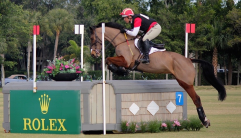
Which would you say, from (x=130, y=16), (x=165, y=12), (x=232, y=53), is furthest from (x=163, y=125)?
(x=232, y=53)

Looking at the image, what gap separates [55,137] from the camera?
335 inches

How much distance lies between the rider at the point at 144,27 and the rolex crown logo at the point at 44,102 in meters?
2.11

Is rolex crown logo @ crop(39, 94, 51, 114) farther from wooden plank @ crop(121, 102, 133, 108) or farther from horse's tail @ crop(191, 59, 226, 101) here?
horse's tail @ crop(191, 59, 226, 101)

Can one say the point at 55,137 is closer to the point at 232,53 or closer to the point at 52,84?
the point at 52,84

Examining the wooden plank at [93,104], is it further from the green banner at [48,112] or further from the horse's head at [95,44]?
the horse's head at [95,44]

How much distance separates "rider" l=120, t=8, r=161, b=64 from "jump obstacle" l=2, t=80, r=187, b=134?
0.72 meters

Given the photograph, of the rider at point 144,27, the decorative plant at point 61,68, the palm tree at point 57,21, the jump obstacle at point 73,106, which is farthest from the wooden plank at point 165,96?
the palm tree at point 57,21

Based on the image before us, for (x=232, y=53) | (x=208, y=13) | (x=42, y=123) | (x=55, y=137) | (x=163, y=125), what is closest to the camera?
(x=55, y=137)

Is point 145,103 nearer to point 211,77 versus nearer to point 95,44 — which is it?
point 95,44

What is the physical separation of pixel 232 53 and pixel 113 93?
36712 millimetres

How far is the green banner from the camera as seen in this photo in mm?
9000

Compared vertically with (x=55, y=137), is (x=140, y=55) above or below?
above

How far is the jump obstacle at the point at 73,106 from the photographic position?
903 centimetres

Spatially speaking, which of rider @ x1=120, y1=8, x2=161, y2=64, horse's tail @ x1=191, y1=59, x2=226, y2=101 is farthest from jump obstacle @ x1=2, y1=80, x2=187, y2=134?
horse's tail @ x1=191, y1=59, x2=226, y2=101
